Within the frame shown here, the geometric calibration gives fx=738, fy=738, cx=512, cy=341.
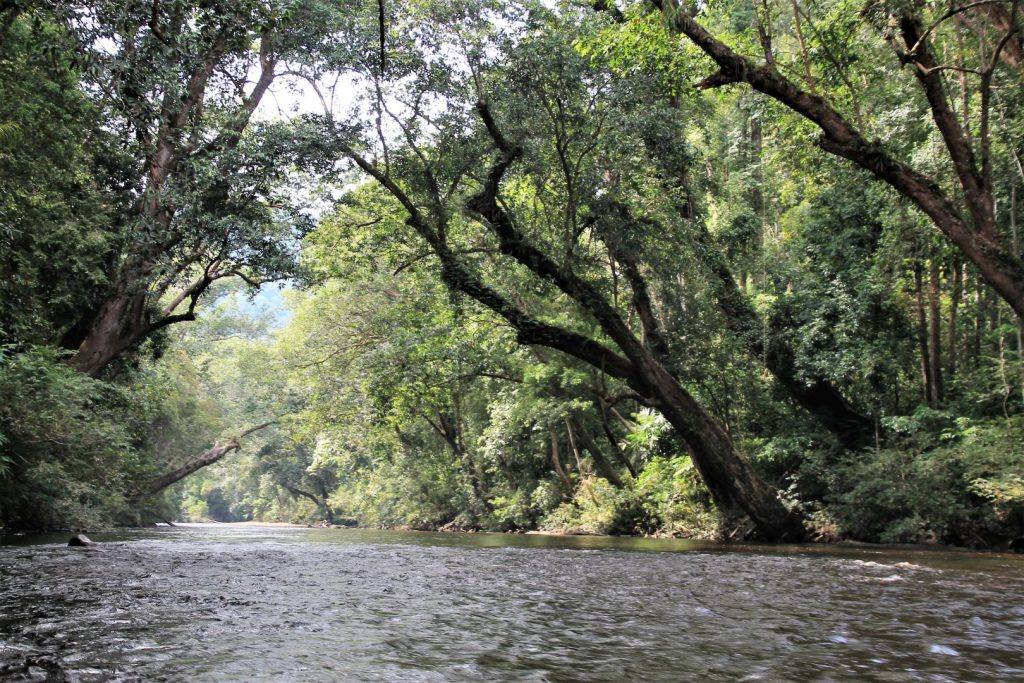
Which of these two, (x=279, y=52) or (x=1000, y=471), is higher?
(x=279, y=52)

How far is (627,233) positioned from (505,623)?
11.6 m

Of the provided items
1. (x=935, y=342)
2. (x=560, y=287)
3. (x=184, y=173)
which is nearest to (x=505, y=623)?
(x=560, y=287)

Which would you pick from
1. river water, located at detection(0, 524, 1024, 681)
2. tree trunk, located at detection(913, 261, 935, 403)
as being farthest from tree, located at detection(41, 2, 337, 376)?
tree trunk, located at detection(913, 261, 935, 403)

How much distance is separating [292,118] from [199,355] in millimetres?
42067

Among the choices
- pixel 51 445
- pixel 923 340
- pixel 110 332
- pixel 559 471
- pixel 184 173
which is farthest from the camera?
pixel 559 471

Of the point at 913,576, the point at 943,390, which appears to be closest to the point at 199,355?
the point at 943,390

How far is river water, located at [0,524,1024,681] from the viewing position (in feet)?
11.5

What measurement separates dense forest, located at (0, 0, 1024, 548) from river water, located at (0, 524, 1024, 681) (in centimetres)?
578

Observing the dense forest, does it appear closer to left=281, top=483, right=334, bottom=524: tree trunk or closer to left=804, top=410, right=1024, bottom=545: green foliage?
left=804, top=410, right=1024, bottom=545: green foliage

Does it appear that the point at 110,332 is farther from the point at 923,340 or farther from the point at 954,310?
the point at 954,310

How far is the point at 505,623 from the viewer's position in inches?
192

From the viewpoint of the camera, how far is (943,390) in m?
17.7

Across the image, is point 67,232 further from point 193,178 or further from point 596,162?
point 596,162

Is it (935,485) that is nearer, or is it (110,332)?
(935,485)
